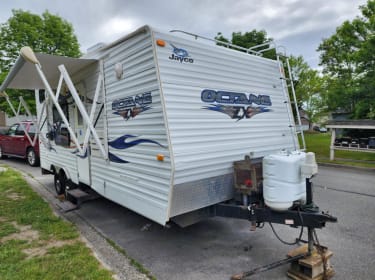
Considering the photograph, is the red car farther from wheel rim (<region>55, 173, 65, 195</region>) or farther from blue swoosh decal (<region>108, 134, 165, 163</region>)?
blue swoosh decal (<region>108, 134, 165, 163</region>)

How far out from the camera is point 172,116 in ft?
10.2

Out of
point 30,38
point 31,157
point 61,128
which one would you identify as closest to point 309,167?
point 61,128

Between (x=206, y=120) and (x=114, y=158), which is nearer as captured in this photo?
(x=206, y=120)

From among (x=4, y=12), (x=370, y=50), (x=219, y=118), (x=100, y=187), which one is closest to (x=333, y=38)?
(x=370, y=50)

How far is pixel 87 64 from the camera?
470cm

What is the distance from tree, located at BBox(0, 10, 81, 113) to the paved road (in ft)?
45.6

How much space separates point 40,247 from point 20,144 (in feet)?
31.1

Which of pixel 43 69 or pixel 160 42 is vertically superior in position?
pixel 43 69

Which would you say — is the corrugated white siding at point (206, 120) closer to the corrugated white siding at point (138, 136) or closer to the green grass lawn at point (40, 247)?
the corrugated white siding at point (138, 136)

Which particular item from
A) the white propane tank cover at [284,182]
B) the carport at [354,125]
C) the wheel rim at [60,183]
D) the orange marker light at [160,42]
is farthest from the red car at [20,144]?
the carport at [354,125]

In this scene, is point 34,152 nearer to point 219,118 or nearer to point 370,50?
point 219,118

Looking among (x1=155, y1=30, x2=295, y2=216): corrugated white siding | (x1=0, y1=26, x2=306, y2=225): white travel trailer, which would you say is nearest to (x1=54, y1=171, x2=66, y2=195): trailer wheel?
(x1=0, y1=26, x2=306, y2=225): white travel trailer

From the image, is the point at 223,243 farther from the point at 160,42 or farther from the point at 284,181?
the point at 160,42

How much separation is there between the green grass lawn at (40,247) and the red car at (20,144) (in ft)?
17.9
